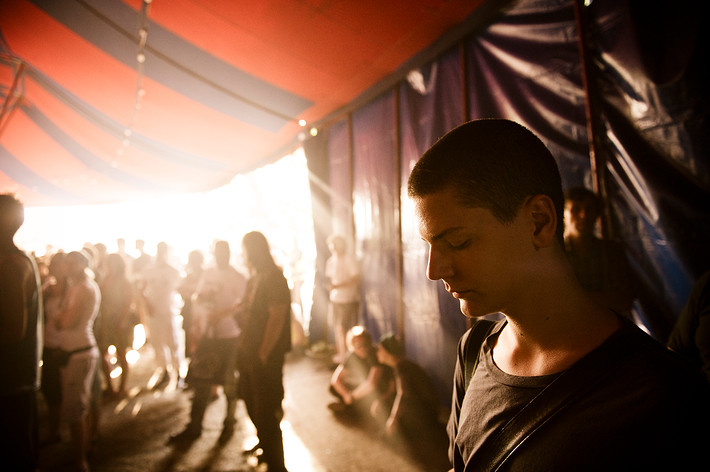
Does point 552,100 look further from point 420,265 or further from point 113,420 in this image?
point 113,420

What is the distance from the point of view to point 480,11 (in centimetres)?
293

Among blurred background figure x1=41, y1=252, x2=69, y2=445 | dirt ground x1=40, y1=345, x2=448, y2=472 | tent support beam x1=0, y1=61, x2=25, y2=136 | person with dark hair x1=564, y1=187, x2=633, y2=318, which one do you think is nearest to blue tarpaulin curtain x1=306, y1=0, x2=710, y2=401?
person with dark hair x1=564, y1=187, x2=633, y2=318

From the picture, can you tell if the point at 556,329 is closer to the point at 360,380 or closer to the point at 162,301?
the point at 360,380

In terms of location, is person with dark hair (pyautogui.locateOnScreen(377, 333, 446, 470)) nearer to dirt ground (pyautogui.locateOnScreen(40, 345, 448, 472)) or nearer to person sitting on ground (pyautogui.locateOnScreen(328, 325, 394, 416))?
dirt ground (pyautogui.locateOnScreen(40, 345, 448, 472))

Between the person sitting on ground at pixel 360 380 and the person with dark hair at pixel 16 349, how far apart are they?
8.12 feet

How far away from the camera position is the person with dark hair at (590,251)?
2.01 meters

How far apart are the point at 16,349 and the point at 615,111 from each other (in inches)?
137

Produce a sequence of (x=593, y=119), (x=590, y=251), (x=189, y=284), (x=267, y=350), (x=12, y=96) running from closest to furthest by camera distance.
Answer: (x=590, y=251) → (x=593, y=119) → (x=267, y=350) → (x=189, y=284) → (x=12, y=96)

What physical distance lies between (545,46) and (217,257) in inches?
122

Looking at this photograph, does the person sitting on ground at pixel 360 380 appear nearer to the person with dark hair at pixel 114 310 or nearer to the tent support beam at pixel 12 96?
the person with dark hair at pixel 114 310

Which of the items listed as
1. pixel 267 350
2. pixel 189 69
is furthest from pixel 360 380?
pixel 189 69

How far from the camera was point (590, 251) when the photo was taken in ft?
6.72

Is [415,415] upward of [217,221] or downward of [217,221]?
downward

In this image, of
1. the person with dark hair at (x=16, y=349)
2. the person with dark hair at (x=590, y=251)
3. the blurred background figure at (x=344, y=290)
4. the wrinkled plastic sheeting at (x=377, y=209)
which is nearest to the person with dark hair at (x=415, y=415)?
the wrinkled plastic sheeting at (x=377, y=209)
